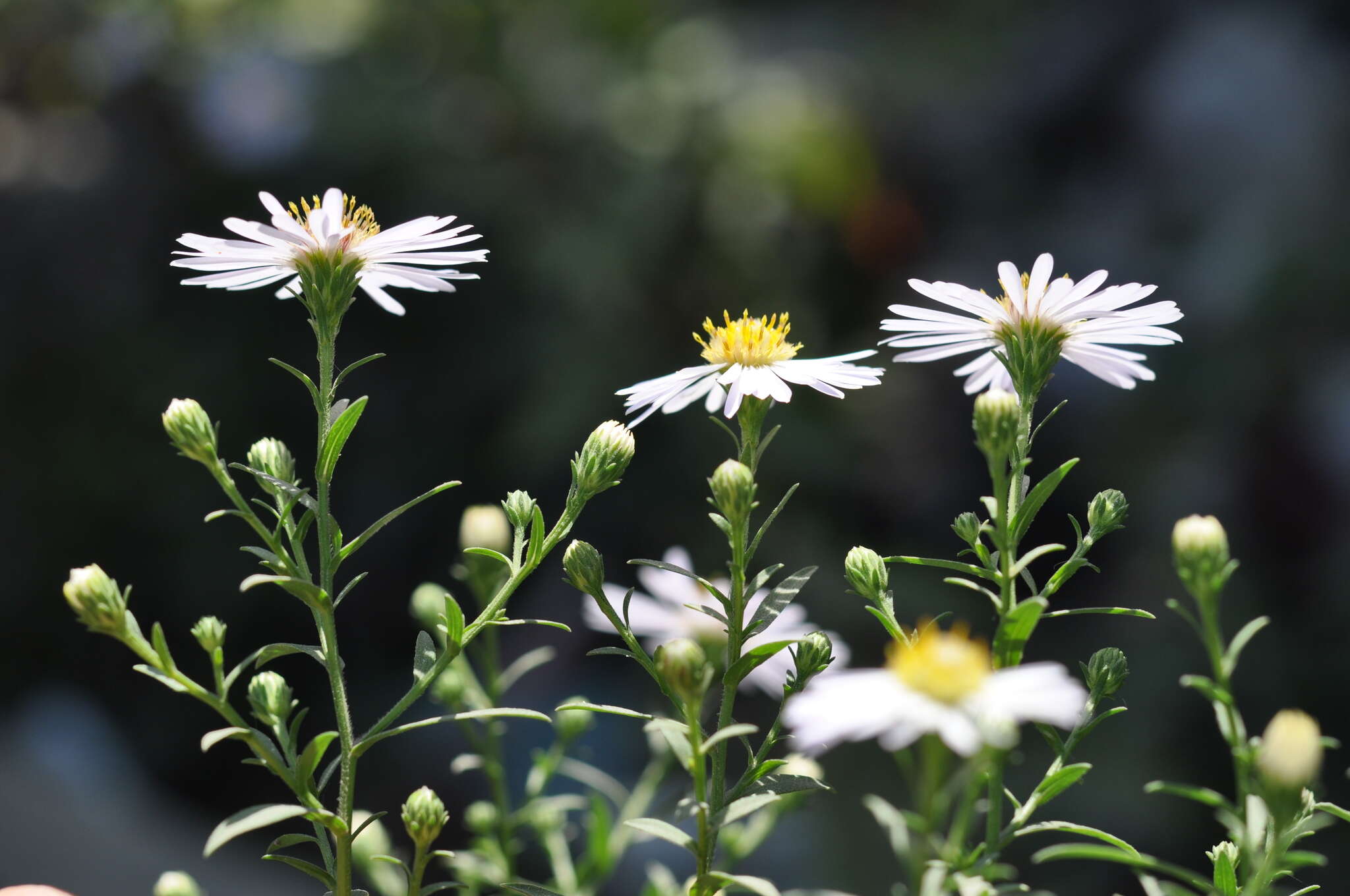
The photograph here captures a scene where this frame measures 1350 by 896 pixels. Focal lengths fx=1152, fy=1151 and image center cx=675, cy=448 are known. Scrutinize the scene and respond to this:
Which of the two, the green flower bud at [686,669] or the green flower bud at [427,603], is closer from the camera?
the green flower bud at [686,669]

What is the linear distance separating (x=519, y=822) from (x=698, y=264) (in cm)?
172

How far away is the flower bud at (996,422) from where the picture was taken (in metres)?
0.32

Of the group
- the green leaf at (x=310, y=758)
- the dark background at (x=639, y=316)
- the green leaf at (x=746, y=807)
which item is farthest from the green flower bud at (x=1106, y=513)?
the dark background at (x=639, y=316)

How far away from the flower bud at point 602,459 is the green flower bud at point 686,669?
0.08 m

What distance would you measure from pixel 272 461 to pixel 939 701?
0.23 metres

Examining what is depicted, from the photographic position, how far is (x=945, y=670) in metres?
0.27

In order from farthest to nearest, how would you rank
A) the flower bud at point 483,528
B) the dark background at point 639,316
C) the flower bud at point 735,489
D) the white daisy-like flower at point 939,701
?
the dark background at point 639,316
the flower bud at point 483,528
the flower bud at point 735,489
the white daisy-like flower at point 939,701

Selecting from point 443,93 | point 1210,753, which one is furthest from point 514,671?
point 443,93

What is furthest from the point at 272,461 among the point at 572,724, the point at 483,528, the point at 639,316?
the point at 639,316

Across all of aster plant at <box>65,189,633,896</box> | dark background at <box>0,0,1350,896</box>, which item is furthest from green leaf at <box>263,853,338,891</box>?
dark background at <box>0,0,1350,896</box>

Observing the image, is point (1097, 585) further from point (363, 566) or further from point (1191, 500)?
point (363, 566)

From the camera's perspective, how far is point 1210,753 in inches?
A: 72.3

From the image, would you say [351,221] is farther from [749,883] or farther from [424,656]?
[749,883]

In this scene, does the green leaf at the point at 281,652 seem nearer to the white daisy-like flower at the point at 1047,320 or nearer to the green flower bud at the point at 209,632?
the green flower bud at the point at 209,632
